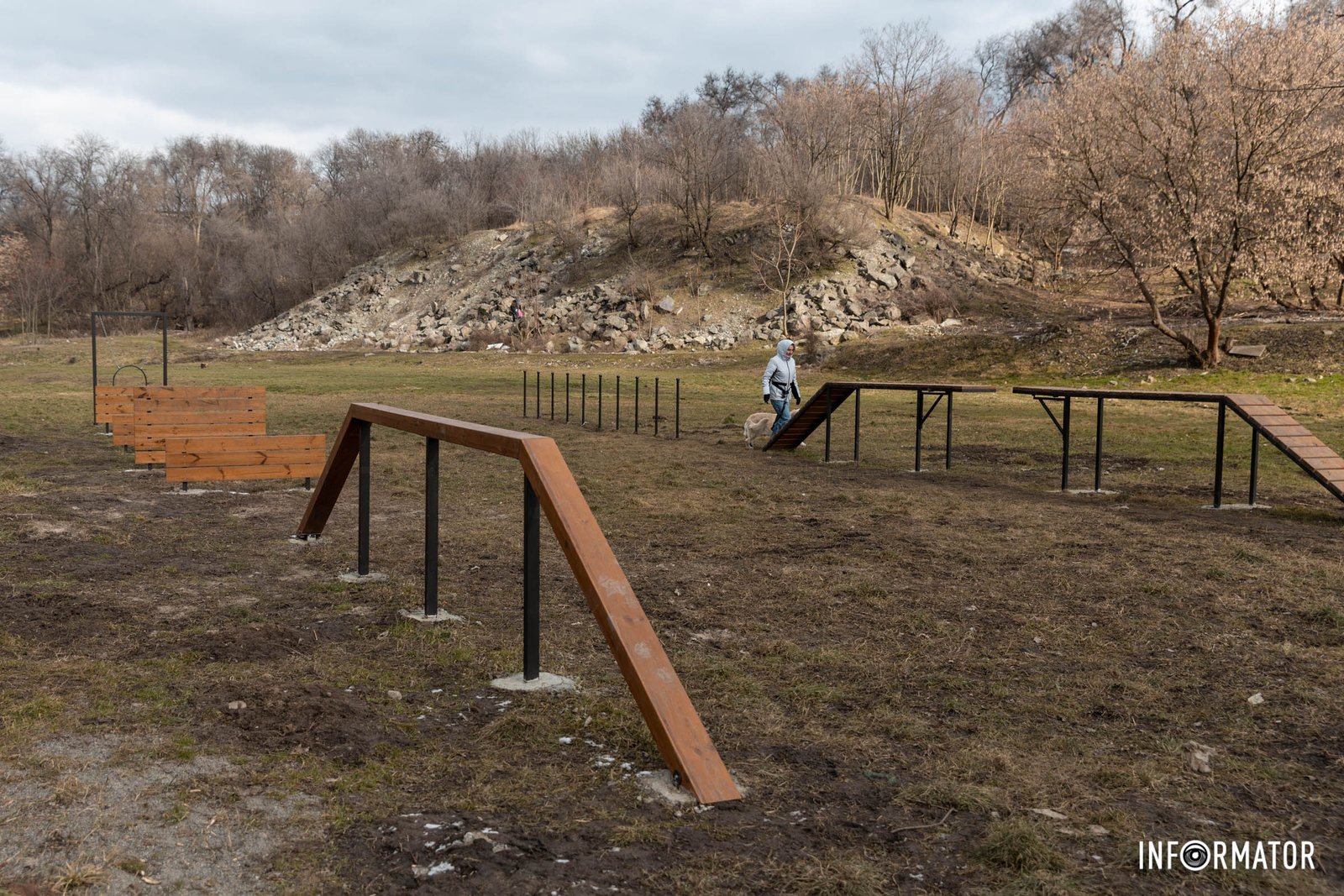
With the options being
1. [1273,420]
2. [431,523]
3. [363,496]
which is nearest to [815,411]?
[1273,420]

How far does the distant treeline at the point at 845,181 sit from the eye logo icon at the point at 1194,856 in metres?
12.5

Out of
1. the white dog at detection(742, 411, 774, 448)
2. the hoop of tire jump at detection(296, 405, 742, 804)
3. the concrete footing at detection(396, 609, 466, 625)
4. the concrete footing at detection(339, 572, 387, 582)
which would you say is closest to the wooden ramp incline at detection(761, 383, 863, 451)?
the white dog at detection(742, 411, 774, 448)

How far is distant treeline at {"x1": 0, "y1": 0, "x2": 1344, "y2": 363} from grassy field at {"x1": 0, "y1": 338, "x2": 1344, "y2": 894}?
30.1 feet

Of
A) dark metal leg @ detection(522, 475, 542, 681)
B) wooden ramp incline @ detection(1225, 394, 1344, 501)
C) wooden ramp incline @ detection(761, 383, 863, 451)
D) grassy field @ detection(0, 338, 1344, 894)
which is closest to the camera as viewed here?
grassy field @ detection(0, 338, 1344, 894)

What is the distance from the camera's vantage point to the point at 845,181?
53469 millimetres

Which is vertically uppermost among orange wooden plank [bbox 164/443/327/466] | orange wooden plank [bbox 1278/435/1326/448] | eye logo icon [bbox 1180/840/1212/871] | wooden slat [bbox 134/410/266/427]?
orange wooden plank [bbox 1278/435/1326/448]

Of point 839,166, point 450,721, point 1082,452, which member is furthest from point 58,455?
point 839,166

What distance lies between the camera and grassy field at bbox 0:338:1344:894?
3178 mm

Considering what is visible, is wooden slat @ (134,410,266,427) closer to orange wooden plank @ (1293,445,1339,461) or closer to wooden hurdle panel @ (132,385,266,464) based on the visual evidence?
wooden hurdle panel @ (132,385,266,464)

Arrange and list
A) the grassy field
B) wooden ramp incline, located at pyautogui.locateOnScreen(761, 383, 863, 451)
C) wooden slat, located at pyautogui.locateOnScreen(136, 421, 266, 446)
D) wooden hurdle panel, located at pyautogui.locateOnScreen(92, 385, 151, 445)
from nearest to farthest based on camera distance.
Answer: the grassy field < wooden slat, located at pyautogui.locateOnScreen(136, 421, 266, 446) < wooden ramp incline, located at pyautogui.locateOnScreen(761, 383, 863, 451) < wooden hurdle panel, located at pyautogui.locateOnScreen(92, 385, 151, 445)

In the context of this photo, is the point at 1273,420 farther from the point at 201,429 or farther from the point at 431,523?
the point at 201,429

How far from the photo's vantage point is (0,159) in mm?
72562

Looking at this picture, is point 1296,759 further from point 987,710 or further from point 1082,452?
point 1082,452

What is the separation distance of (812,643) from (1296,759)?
88.2 inches
